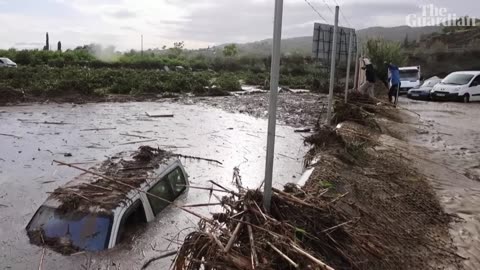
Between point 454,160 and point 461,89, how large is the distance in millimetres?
15306

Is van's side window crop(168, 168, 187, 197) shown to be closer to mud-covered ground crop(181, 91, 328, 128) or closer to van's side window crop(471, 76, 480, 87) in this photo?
mud-covered ground crop(181, 91, 328, 128)

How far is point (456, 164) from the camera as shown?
9.30 metres

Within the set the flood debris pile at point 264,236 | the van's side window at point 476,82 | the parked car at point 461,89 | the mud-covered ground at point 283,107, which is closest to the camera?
the flood debris pile at point 264,236

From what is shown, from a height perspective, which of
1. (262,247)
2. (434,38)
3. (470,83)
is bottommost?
(262,247)

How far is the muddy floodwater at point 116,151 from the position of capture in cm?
530

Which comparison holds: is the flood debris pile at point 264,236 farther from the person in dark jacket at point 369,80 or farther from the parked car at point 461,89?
the parked car at point 461,89

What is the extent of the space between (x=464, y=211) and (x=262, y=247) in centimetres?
438

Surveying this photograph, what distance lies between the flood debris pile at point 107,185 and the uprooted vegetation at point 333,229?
1.74 m

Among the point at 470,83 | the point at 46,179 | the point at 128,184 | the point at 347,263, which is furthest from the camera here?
the point at 470,83

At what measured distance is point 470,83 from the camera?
23.4 m

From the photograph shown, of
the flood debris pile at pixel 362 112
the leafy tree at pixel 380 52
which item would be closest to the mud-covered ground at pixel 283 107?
the flood debris pile at pixel 362 112

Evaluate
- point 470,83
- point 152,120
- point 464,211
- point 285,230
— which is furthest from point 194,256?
point 470,83

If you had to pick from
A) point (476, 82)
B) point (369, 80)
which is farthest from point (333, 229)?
point (476, 82)

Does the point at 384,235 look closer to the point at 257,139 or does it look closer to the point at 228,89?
the point at 257,139
